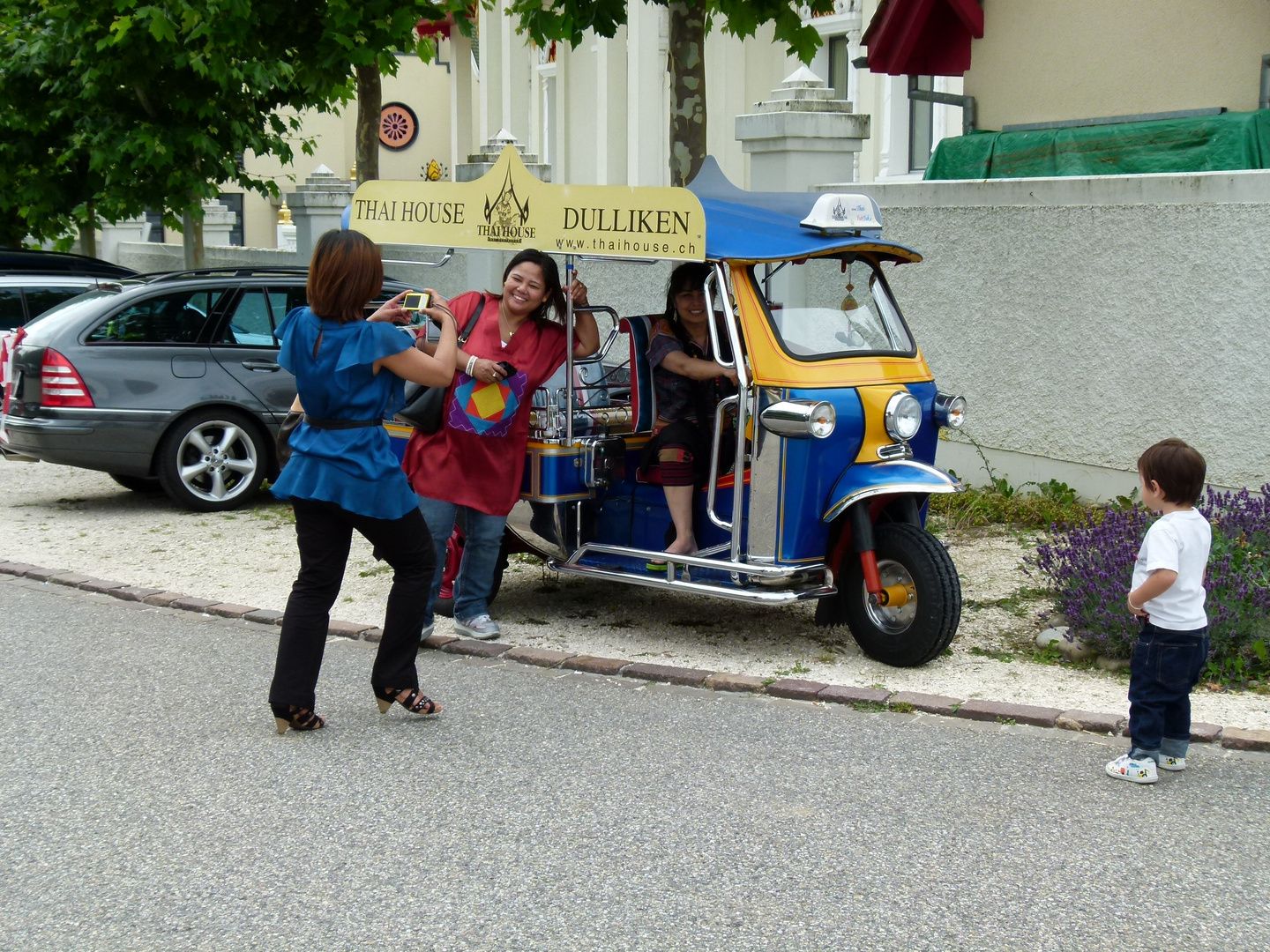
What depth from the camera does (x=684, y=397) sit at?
7082mm

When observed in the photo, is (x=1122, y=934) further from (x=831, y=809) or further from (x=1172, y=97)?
(x=1172, y=97)

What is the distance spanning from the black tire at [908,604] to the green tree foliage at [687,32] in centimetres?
408

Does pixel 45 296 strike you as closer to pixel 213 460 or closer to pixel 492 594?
pixel 213 460

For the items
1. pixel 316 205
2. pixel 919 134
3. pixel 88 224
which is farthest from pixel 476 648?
pixel 88 224

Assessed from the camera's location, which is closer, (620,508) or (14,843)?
(14,843)

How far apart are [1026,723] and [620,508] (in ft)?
7.80

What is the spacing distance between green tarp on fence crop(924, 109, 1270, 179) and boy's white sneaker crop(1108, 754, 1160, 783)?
6.28m

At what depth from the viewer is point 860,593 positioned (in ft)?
21.7

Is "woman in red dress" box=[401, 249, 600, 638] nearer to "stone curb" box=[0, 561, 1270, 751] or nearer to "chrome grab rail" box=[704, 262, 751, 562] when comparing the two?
"stone curb" box=[0, 561, 1270, 751]

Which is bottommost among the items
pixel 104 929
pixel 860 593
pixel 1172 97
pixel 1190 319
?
pixel 104 929

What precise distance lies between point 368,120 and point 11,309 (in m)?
3.77

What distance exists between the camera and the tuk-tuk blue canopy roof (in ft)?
21.4

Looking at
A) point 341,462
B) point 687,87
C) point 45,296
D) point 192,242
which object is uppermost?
point 687,87

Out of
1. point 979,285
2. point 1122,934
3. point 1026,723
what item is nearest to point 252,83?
point 979,285
